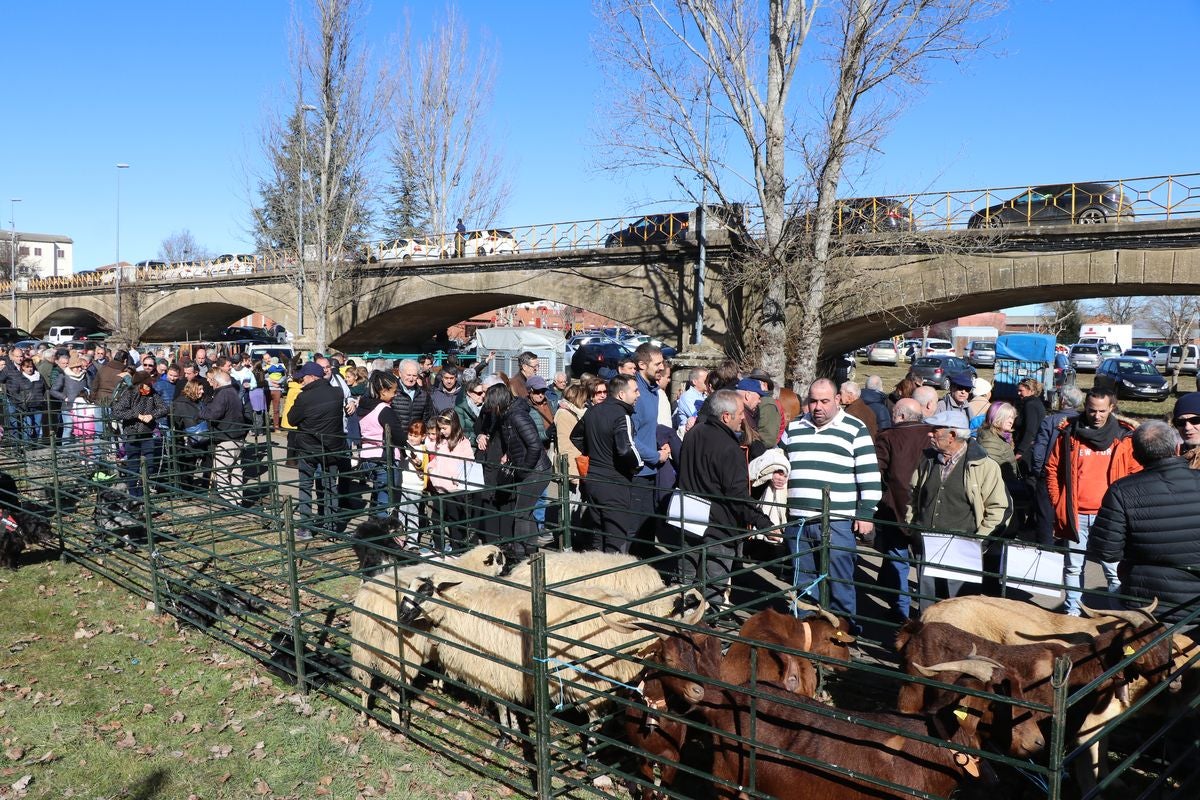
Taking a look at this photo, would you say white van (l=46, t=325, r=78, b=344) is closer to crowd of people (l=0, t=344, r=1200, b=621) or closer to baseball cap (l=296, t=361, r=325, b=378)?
baseball cap (l=296, t=361, r=325, b=378)

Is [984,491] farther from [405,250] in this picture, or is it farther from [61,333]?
[61,333]

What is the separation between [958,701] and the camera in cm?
333

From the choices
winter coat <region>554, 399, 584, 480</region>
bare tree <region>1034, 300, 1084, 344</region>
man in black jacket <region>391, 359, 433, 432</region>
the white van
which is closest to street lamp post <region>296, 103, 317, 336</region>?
the white van

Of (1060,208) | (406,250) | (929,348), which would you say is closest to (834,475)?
(1060,208)

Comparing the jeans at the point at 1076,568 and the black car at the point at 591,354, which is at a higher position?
the black car at the point at 591,354

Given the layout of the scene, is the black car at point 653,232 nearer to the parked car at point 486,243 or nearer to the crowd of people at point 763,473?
the parked car at point 486,243

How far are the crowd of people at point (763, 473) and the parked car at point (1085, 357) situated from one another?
33107 mm

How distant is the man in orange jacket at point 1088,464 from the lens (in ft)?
20.4

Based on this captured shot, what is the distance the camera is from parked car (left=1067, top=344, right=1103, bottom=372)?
3878cm

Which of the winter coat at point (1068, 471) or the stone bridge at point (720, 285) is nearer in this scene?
the winter coat at point (1068, 471)

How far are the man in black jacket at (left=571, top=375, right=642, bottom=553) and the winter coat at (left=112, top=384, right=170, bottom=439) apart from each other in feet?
20.6

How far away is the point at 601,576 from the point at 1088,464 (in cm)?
391

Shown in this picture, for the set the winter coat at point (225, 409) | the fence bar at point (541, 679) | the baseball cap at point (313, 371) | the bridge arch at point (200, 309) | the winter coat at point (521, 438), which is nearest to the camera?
the fence bar at point (541, 679)

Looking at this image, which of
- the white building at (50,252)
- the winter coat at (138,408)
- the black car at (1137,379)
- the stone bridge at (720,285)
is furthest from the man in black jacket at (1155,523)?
the white building at (50,252)
